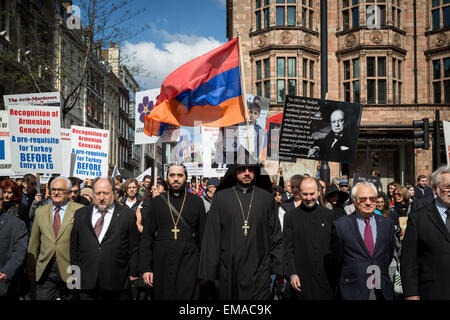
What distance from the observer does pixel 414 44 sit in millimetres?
27469

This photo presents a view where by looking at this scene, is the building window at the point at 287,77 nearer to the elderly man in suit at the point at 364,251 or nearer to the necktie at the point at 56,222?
the necktie at the point at 56,222

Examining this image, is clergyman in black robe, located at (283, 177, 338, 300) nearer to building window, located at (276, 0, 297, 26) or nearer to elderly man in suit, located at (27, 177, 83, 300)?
elderly man in suit, located at (27, 177, 83, 300)

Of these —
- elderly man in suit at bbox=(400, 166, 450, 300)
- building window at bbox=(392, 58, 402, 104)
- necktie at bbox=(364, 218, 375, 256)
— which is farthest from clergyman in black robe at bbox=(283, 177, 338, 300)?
building window at bbox=(392, 58, 402, 104)

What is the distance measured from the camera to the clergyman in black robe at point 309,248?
20.2 ft

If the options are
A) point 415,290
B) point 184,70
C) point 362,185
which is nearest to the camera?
point 415,290

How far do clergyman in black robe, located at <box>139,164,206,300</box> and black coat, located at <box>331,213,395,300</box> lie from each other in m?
1.75

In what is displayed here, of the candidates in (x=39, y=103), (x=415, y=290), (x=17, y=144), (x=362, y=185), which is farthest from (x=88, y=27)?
(x=415, y=290)

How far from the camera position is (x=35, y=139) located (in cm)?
1063

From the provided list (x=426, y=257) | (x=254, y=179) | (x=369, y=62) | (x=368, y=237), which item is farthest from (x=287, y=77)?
(x=426, y=257)

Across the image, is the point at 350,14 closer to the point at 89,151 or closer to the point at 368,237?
the point at 89,151

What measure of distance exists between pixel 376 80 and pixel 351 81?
1.21 m

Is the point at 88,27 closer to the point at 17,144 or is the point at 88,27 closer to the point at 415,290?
the point at 17,144

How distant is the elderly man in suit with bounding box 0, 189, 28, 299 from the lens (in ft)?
18.3

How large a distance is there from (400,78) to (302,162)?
21.8ft
